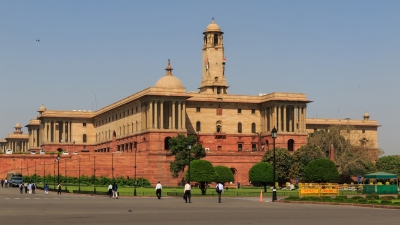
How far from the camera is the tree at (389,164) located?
132m

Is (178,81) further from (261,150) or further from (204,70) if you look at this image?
(261,150)

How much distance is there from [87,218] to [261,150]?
343ft

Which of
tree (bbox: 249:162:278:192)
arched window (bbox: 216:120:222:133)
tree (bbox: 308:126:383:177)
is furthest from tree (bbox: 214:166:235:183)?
arched window (bbox: 216:120:222:133)

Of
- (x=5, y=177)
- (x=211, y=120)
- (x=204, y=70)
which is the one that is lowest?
(x=5, y=177)

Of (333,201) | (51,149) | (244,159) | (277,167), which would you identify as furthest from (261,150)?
(333,201)

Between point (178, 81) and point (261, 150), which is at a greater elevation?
point (178, 81)

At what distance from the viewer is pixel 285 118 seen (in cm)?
13925

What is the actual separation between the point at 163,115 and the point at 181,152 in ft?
43.0

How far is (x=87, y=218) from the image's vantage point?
119 ft

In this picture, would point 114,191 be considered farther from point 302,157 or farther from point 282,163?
point 302,157

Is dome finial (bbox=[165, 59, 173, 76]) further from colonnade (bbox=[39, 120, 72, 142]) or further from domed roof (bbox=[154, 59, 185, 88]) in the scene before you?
colonnade (bbox=[39, 120, 72, 142])

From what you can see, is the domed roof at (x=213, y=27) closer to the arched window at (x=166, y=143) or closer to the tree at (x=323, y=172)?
the arched window at (x=166, y=143)

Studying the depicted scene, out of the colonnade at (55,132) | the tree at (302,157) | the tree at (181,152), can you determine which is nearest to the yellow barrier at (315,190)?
the tree at (302,157)

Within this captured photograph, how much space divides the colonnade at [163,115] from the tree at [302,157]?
768 inches
